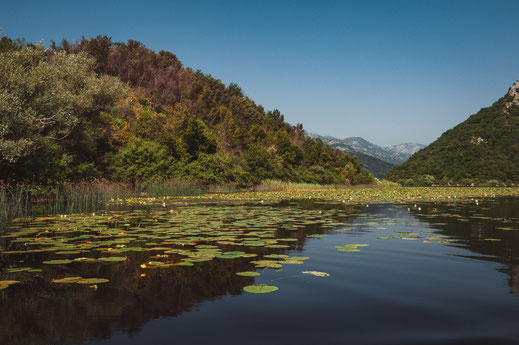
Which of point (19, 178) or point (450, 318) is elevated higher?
point (19, 178)

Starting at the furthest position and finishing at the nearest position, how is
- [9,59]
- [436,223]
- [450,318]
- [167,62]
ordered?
[167,62] → [9,59] → [436,223] → [450,318]

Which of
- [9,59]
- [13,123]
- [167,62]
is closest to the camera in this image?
[13,123]

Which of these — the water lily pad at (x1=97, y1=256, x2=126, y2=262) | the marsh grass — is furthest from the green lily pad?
the marsh grass

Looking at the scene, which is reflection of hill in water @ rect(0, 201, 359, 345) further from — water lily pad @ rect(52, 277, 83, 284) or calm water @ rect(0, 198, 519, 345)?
water lily pad @ rect(52, 277, 83, 284)

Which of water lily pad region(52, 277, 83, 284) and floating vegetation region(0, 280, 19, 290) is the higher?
water lily pad region(52, 277, 83, 284)

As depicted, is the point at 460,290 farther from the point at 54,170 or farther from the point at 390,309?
the point at 54,170

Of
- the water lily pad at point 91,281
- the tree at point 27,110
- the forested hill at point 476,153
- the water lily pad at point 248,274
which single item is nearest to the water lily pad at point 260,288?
the water lily pad at point 248,274

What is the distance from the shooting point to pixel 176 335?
9.74ft

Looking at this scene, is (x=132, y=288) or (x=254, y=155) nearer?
(x=132, y=288)

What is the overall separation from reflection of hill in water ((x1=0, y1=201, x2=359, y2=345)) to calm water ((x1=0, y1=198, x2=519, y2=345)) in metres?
0.01

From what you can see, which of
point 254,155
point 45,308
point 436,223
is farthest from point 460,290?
point 254,155

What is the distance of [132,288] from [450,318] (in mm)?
3351

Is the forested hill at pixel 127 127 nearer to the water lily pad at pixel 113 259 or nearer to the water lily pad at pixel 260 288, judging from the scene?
the water lily pad at pixel 113 259

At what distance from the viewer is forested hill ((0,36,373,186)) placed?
16.0m
